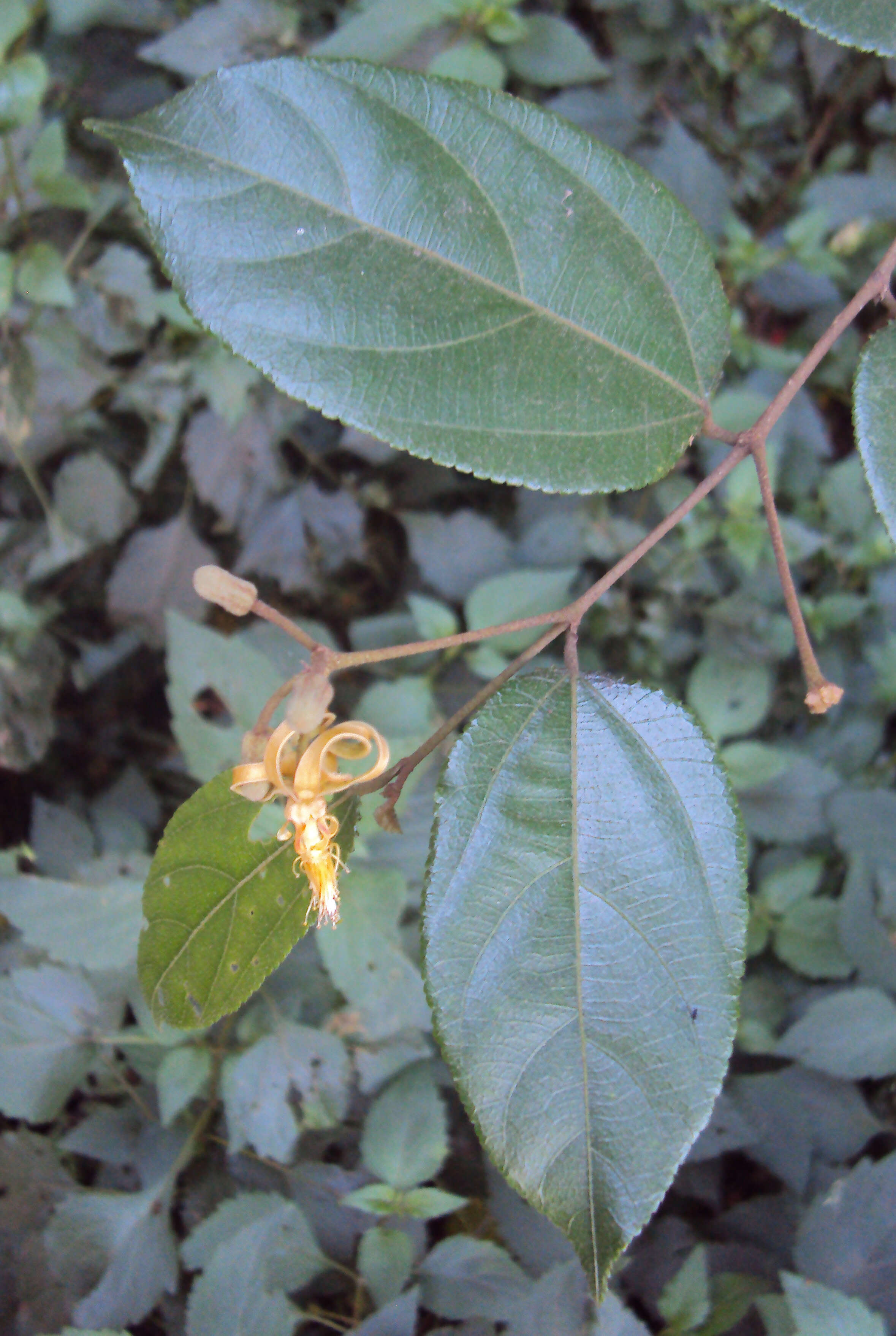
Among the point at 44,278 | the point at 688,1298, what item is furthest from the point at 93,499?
the point at 688,1298

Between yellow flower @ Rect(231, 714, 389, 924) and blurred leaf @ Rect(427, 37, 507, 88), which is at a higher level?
blurred leaf @ Rect(427, 37, 507, 88)

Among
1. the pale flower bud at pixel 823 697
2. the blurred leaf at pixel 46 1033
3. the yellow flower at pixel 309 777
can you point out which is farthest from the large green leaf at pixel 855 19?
the blurred leaf at pixel 46 1033

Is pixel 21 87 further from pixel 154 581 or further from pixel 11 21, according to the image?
pixel 154 581

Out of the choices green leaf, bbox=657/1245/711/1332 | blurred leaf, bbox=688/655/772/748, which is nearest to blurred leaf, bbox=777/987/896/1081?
green leaf, bbox=657/1245/711/1332

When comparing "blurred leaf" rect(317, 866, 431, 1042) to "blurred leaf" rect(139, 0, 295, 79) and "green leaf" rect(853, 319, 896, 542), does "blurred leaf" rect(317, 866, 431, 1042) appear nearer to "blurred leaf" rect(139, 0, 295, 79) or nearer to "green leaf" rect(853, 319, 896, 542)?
"green leaf" rect(853, 319, 896, 542)

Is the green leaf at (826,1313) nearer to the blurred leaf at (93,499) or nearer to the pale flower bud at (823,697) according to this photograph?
the pale flower bud at (823,697)

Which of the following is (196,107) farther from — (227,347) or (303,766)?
(303,766)
